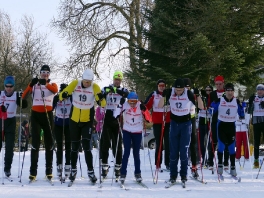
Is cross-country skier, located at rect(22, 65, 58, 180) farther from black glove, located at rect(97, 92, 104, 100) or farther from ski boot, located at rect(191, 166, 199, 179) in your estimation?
ski boot, located at rect(191, 166, 199, 179)

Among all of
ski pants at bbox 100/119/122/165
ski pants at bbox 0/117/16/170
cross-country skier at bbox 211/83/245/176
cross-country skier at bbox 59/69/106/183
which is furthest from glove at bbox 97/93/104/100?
cross-country skier at bbox 211/83/245/176

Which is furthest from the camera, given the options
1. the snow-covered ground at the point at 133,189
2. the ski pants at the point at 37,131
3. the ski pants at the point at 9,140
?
the ski pants at the point at 9,140

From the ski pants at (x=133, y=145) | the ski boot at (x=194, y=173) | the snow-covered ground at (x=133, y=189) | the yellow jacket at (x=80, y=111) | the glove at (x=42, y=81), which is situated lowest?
the snow-covered ground at (x=133, y=189)

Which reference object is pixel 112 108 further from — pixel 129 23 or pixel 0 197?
pixel 129 23

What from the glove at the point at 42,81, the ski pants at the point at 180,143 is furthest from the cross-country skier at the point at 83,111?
the ski pants at the point at 180,143

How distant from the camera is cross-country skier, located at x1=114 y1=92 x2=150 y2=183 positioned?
28.9 ft

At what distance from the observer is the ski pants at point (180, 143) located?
338 inches

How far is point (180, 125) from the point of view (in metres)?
8.62

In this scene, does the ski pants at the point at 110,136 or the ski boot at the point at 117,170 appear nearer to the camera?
the ski boot at the point at 117,170

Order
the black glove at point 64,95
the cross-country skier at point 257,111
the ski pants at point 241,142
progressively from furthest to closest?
1. the ski pants at point 241,142
2. the cross-country skier at point 257,111
3. the black glove at point 64,95

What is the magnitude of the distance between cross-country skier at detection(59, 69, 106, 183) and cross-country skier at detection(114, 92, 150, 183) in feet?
1.84

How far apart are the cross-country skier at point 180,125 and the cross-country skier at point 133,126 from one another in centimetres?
56

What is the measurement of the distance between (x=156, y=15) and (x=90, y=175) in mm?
14901

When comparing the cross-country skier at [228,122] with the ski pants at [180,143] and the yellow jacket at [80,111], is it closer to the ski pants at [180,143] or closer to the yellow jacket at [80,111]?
the ski pants at [180,143]
